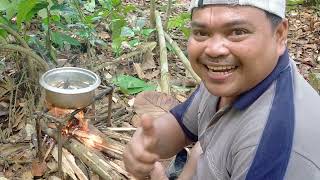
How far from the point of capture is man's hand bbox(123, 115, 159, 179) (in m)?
1.75

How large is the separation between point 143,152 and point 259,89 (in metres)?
0.52

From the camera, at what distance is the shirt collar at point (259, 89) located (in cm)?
166

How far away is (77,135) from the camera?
115 inches

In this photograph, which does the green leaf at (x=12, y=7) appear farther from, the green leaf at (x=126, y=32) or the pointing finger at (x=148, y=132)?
the pointing finger at (x=148, y=132)

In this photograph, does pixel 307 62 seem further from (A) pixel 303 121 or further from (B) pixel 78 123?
(A) pixel 303 121

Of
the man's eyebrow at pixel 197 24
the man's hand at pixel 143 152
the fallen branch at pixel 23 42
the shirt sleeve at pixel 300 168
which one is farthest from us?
the fallen branch at pixel 23 42

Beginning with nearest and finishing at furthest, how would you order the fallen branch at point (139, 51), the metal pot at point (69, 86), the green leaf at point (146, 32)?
1. the metal pot at point (69, 86)
2. the fallen branch at point (139, 51)
3. the green leaf at point (146, 32)

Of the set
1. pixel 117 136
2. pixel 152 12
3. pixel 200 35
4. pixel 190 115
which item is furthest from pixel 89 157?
pixel 152 12

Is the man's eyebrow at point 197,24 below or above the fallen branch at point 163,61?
above

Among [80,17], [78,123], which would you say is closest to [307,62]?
[80,17]

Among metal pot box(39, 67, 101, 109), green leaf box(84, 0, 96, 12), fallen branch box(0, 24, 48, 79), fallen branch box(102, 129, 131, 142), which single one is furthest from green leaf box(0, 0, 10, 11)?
green leaf box(84, 0, 96, 12)

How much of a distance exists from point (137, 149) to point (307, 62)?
2.84 m

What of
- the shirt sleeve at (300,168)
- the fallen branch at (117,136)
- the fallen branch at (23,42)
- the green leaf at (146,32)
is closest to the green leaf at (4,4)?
the fallen branch at (23,42)

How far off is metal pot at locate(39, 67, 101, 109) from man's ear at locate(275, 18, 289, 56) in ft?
4.66
